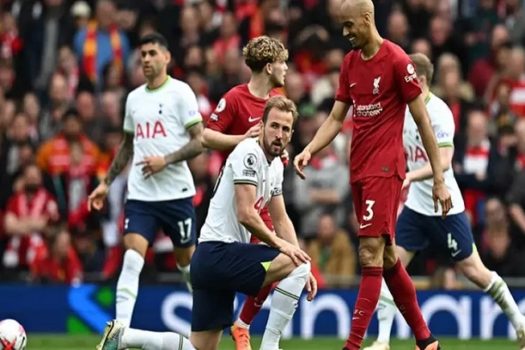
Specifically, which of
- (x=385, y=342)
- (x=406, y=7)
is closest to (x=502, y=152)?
(x=406, y=7)

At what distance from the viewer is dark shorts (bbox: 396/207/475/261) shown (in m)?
14.8

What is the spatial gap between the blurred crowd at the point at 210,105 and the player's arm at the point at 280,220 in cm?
664

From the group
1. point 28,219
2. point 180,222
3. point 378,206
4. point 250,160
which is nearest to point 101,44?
point 28,219

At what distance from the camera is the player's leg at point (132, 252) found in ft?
48.6

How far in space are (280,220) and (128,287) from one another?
2808mm

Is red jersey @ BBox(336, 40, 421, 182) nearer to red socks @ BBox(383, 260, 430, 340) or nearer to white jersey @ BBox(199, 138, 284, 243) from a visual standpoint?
red socks @ BBox(383, 260, 430, 340)

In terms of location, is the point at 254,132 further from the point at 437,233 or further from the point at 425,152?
Result: the point at 437,233

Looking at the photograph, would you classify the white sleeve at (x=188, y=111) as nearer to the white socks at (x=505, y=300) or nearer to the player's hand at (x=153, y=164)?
the player's hand at (x=153, y=164)

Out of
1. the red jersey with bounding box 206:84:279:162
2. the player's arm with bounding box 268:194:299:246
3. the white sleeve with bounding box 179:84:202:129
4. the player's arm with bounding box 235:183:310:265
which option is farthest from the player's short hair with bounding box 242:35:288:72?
the player's arm with bounding box 235:183:310:265

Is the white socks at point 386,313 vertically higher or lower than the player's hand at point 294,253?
lower

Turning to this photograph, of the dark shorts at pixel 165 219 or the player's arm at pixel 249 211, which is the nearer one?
the player's arm at pixel 249 211

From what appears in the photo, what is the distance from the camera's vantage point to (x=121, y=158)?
614 inches

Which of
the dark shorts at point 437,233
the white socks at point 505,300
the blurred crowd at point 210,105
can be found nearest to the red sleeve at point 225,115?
the dark shorts at point 437,233

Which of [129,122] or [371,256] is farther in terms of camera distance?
[129,122]
